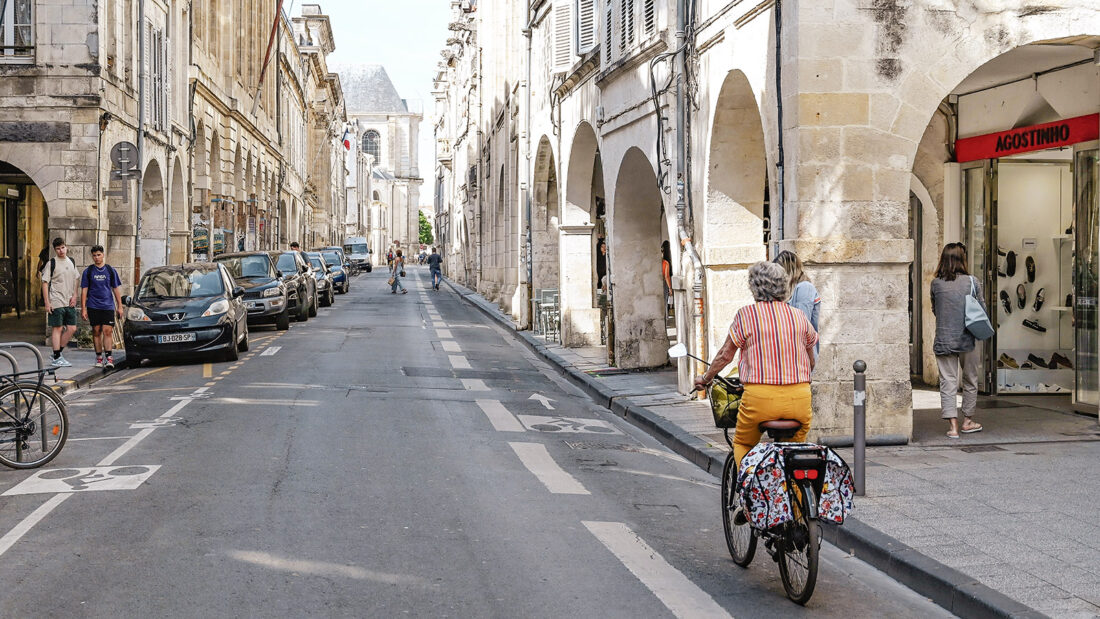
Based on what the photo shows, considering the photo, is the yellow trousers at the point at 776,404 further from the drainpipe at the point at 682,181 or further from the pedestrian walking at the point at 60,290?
the pedestrian walking at the point at 60,290

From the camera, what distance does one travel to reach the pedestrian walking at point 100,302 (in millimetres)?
17539

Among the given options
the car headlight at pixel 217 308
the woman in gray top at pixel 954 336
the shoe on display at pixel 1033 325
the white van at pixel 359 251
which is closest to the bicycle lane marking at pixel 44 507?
the woman in gray top at pixel 954 336

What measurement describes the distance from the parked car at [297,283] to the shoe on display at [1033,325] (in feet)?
57.9

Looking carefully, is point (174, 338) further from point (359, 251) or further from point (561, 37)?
point (359, 251)

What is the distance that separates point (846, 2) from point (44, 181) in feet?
52.9

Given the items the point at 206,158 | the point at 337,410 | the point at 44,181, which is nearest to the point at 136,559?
the point at 337,410

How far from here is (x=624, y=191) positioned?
18328 mm

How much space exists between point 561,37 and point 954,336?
45.8 feet

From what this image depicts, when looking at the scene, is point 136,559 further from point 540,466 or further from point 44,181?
point 44,181

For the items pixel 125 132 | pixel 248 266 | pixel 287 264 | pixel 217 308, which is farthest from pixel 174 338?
pixel 287 264

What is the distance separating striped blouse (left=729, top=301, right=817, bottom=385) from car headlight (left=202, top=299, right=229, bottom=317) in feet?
44.9

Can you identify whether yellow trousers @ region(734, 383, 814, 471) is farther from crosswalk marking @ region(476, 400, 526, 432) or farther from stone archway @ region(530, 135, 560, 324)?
stone archway @ region(530, 135, 560, 324)

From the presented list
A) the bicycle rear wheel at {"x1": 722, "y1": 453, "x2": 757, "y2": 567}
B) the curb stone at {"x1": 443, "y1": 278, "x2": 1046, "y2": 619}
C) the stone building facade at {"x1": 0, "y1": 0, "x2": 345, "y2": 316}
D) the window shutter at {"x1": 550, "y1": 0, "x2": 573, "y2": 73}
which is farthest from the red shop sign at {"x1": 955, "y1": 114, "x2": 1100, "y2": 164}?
the stone building facade at {"x1": 0, "y1": 0, "x2": 345, "y2": 316}

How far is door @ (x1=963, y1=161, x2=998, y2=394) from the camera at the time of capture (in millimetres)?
14047
